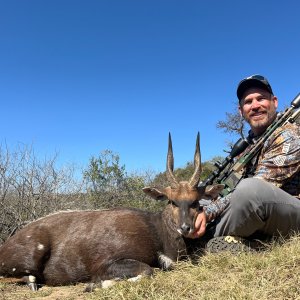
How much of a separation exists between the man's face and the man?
48cm

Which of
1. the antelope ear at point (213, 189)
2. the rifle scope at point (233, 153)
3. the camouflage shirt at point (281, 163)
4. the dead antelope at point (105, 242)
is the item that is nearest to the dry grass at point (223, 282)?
the dead antelope at point (105, 242)

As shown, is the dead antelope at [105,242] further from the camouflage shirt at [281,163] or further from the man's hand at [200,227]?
the camouflage shirt at [281,163]

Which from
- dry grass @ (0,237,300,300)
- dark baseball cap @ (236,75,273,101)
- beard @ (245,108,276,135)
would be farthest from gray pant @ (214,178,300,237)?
dark baseball cap @ (236,75,273,101)

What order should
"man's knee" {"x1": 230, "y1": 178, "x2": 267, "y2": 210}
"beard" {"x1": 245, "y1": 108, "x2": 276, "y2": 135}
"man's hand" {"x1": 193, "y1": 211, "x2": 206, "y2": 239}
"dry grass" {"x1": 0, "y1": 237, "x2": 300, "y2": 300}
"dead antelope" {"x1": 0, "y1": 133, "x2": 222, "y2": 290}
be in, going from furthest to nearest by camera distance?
"beard" {"x1": 245, "y1": 108, "x2": 276, "y2": 135} < "dead antelope" {"x1": 0, "y1": 133, "x2": 222, "y2": 290} < "man's hand" {"x1": 193, "y1": 211, "x2": 206, "y2": 239} < "man's knee" {"x1": 230, "y1": 178, "x2": 267, "y2": 210} < "dry grass" {"x1": 0, "y1": 237, "x2": 300, "y2": 300}

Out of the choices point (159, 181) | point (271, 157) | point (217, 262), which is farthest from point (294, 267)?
point (159, 181)

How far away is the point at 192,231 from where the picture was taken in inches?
196

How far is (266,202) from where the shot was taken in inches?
189

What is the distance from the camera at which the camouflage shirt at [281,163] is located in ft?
16.4

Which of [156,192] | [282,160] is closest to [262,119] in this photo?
[282,160]

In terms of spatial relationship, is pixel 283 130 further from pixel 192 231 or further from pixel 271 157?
pixel 192 231

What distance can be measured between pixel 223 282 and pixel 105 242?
2132 millimetres

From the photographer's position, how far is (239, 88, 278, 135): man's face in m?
5.82

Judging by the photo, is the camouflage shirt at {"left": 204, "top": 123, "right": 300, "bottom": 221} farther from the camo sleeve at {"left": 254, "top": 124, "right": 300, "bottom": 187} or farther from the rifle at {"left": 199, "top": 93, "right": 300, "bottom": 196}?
the rifle at {"left": 199, "top": 93, "right": 300, "bottom": 196}

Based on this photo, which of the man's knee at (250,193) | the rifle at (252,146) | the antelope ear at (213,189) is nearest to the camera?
the man's knee at (250,193)
